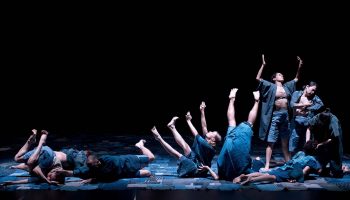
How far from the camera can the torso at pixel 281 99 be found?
Result: 5672 millimetres

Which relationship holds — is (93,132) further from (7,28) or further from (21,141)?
(7,28)

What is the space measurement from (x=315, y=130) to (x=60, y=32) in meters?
6.48

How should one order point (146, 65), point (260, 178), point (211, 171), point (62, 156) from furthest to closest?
point (146, 65) → point (62, 156) → point (211, 171) → point (260, 178)

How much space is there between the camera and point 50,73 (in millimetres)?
9969

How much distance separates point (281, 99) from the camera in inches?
224

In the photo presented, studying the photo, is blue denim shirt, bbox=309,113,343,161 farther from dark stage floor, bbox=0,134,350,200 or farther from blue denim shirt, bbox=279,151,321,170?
dark stage floor, bbox=0,134,350,200

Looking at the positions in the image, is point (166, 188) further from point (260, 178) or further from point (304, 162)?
point (304, 162)

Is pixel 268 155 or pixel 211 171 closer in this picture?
pixel 211 171

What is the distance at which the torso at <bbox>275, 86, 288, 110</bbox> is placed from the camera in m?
5.67

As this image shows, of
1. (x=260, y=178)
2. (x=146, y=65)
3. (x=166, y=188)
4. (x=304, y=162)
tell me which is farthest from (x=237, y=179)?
(x=146, y=65)

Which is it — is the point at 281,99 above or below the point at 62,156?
above

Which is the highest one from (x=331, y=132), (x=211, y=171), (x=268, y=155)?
(x=331, y=132)

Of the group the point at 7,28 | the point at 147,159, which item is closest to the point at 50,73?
the point at 7,28

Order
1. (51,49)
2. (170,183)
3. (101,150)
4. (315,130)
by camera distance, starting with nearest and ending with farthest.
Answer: (170,183) < (315,130) < (101,150) < (51,49)
